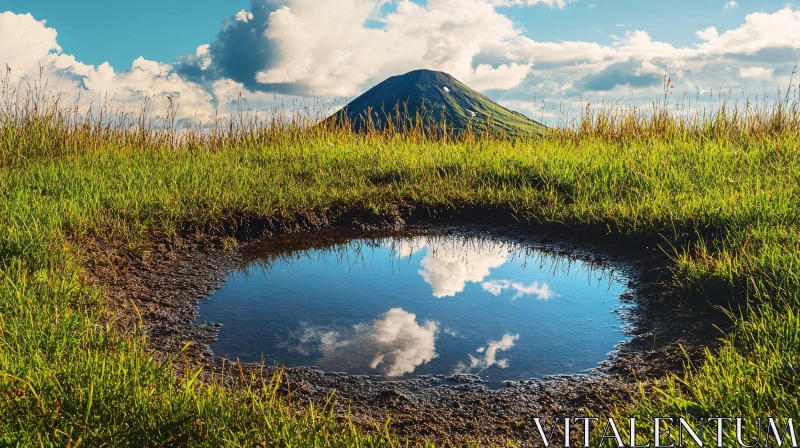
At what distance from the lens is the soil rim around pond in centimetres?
247

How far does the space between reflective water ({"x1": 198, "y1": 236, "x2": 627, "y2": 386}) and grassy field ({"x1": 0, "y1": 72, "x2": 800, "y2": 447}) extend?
0.49m

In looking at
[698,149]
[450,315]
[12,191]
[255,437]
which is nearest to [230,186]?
[12,191]

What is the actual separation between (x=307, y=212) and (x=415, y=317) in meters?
2.22

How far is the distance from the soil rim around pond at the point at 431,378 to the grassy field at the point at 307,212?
0.13 m

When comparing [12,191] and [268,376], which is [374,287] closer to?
[268,376]

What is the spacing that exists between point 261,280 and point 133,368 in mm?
1779

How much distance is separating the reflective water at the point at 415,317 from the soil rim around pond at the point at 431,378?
115 mm

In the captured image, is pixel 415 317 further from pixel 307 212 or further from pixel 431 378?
pixel 307 212

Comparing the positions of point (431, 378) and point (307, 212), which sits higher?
point (307, 212)

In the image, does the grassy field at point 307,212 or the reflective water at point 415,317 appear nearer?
the grassy field at point 307,212

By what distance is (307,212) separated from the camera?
17.4 ft

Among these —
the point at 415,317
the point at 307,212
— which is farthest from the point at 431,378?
the point at 307,212

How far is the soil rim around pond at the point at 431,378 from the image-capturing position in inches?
97.3

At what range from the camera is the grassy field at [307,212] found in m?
2.09
